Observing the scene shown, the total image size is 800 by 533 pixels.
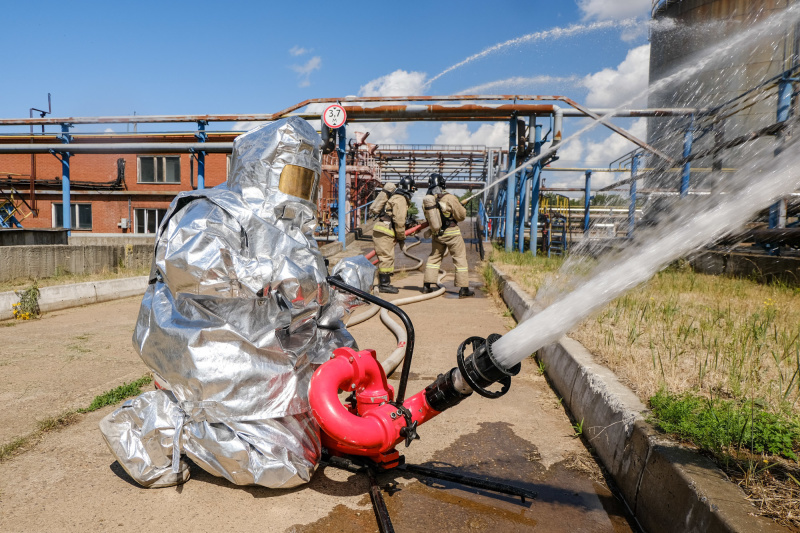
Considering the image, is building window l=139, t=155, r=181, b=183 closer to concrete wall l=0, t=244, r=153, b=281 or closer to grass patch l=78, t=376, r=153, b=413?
concrete wall l=0, t=244, r=153, b=281

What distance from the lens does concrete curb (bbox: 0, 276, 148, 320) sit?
6633mm

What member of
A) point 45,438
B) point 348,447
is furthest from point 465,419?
point 45,438

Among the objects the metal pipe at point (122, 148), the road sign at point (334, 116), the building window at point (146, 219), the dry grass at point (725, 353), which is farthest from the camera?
the building window at point (146, 219)

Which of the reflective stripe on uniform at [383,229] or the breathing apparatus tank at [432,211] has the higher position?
the breathing apparatus tank at [432,211]

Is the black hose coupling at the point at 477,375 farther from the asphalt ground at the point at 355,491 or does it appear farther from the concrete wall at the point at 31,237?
the concrete wall at the point at 31,237

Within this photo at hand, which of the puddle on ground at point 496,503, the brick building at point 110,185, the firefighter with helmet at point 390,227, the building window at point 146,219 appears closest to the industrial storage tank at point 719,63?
the firefighter with helmet at point 390,227

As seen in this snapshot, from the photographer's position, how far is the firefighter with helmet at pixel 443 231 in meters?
8.99

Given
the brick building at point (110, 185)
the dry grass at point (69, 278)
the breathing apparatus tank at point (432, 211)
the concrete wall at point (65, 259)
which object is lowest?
the dry grass at point (69, 278)

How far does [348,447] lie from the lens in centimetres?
247

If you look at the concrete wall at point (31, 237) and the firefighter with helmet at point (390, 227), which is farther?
the firefighter with helmet at point (390, 227)

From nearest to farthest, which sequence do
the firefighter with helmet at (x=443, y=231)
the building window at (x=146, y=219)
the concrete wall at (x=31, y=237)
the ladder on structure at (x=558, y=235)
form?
the firefighter with helmet at (x=443, y=231) → the concrete wall at (x=31, y=237) → the ladder on structure at (x=558, y=235) → the building window at (x=146, y=219)

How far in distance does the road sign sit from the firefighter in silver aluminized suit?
385 inches

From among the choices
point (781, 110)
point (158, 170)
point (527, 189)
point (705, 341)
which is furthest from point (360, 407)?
point (158, 170)

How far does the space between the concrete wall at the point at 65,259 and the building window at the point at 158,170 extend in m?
13.4
